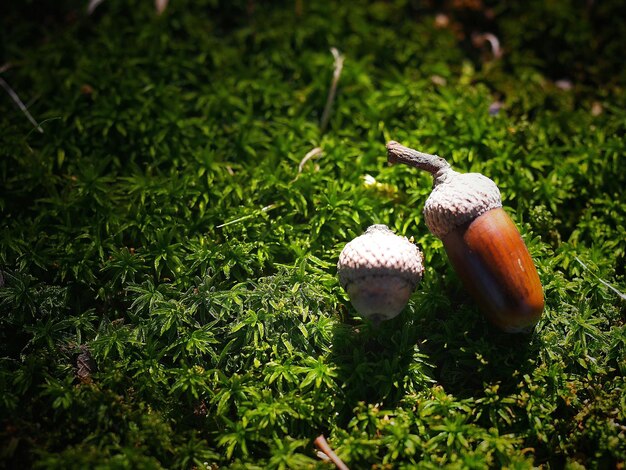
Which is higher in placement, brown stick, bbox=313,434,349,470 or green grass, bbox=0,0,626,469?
green grass, bbox=0,0,626,469

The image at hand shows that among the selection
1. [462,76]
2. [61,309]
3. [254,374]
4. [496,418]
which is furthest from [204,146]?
[496,418]

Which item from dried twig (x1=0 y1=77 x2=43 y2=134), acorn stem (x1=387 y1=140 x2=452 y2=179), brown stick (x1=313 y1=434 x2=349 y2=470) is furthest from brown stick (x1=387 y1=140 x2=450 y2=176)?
dried twig (x1=0 y1=77 x2=43 y2=134)

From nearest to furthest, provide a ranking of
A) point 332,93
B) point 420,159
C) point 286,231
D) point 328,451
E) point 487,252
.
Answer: point 328,451, point 487,252, point 420,159, point 286,231, point 332,93

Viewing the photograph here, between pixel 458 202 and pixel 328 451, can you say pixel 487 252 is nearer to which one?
pixel 458 202

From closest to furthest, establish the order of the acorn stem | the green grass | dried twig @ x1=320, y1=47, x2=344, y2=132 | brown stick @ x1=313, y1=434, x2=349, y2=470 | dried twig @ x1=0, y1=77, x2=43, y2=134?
brown stick @ x1=313, y1=434, x2=349, y2=470 → the green grass → the acorn stem → dried twig @ x1=0, y1=77, x2=43, y2=134 → dried twig @ x1=320, y1=47, x2=344, y2=132

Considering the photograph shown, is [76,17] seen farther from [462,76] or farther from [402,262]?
[402,262]

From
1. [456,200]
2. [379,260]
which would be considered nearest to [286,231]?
[379,260]

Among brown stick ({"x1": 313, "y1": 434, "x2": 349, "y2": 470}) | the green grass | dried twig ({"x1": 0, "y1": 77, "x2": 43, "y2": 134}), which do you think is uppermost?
dried twig ({"x1": 0, "y1": 77, "x2": 43, "y2": 134})

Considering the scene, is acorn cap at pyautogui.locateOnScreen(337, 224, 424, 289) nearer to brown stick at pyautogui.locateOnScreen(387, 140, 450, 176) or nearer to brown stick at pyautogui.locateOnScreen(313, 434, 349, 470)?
brown stick at pyautogui.locateOnScreen(387, 140, 450, 176)
